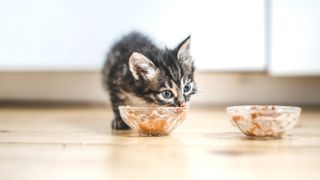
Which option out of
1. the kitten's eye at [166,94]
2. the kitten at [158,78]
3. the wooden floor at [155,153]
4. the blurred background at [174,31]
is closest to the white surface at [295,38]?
the blurred background at [174,31]

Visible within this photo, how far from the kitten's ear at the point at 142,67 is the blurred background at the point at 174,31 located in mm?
634

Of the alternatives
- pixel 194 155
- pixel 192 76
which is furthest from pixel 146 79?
pixel 194 155

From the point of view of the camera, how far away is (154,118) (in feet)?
4.42

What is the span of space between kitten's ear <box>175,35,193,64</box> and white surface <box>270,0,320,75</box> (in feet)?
2.14

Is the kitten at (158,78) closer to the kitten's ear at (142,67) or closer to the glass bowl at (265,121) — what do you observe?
the kitten's ear at (142,67)

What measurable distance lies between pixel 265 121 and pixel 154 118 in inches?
11.1

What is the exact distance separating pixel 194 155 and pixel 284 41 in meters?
1.06

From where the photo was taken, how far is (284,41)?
6.59ft

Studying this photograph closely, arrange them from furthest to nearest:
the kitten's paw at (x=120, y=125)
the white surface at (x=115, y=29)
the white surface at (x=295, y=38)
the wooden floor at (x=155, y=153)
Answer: the white surface at (x=115, y=29) → the white surface at (x=295, y=38) → the kitten's paw at (x=120, y=125) → the wooden floor at (x=155, y=153)

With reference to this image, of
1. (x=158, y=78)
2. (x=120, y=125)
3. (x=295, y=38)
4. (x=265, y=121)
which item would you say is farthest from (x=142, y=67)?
(x=295, y=38)

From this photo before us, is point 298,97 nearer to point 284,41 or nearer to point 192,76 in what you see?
point 284,41

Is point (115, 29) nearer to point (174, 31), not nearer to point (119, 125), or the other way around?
point (174, 31)

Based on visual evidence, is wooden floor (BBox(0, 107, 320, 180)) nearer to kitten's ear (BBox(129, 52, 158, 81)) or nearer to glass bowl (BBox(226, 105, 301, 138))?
glass bowl (BBox(226, 105, 301, 138))

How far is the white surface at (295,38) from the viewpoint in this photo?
6.49ft
